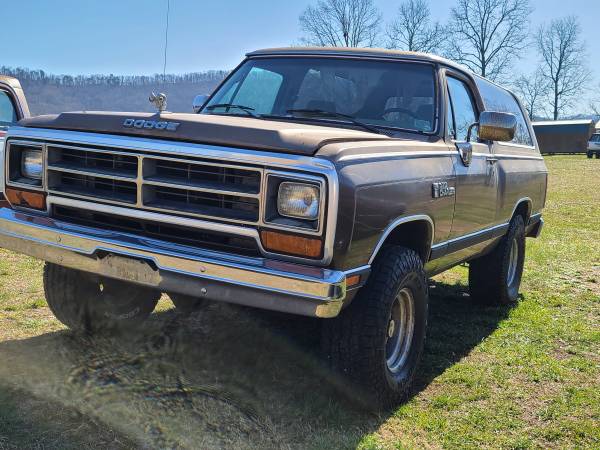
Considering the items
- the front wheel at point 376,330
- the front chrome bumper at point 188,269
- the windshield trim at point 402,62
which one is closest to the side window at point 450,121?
the windshield trim at point 402,62

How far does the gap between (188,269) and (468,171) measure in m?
2.21

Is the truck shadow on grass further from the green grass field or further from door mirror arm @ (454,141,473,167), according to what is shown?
door mirror arm @ (454,141,473,167)

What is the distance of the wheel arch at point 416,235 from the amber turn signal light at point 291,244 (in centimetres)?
73

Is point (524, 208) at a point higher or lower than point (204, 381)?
higher

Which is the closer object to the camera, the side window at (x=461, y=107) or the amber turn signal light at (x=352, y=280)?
the amber turn signal light at (x=352, y=280)

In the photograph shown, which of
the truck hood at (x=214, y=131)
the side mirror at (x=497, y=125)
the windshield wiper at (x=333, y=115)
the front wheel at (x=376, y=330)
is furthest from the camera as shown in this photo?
the side mirror at (x=497, y=125)

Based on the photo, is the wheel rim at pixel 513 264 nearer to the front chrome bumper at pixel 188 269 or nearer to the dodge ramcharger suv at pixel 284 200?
the dodge ramcharger suv at pixel 284 200

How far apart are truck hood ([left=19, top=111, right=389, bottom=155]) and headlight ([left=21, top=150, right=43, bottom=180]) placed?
0.17 m

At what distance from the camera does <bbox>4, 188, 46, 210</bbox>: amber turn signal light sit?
3.62 m

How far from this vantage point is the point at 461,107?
4766 mm

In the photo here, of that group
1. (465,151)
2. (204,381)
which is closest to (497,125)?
(465,151)

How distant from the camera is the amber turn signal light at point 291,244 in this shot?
2.89 metres

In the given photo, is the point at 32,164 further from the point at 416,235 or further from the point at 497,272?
the point at 497,272

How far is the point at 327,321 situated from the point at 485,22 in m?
56.9
